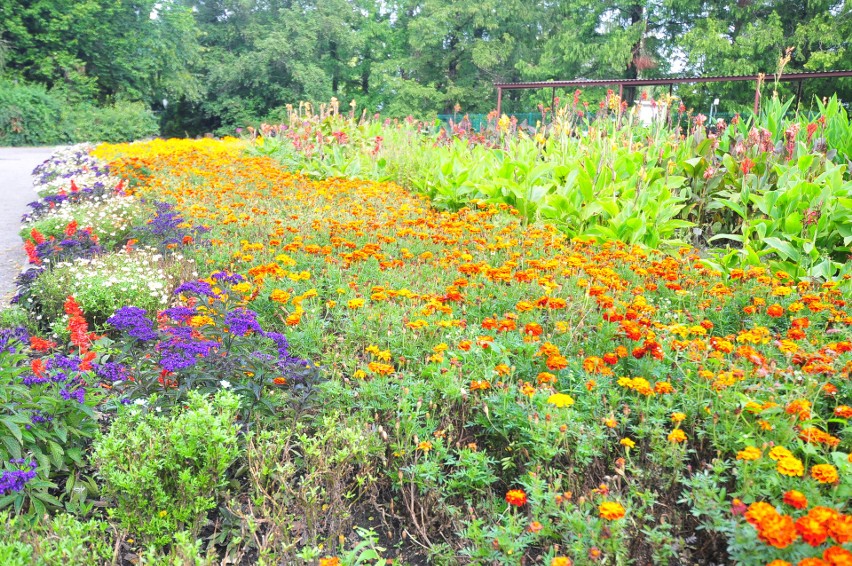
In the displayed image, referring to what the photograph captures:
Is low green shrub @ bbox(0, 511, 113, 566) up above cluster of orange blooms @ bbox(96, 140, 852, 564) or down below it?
below

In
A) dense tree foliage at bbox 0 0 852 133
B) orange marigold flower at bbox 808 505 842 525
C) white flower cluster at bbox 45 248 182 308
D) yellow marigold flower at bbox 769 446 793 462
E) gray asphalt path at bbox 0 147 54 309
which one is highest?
dense tree foliage at bbox 0 0 852 133

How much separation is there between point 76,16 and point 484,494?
102ft

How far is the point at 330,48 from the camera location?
31.8m

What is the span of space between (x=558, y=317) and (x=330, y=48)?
3122cm

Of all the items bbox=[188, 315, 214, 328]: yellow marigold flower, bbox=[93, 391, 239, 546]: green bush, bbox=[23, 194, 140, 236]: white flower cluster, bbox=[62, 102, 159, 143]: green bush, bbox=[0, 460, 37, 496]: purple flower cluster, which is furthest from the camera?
bbox=[62, 102, 159, 143]: green bush

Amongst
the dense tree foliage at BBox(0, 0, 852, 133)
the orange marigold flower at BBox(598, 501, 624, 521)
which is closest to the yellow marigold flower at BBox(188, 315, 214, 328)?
the orange marigold flower at BBox(598, 501, 624, 521)

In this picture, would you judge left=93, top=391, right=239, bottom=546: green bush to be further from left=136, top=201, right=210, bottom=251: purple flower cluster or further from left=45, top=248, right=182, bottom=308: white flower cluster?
left=136, top=201, right=210, bottom=251: purple flower cluster

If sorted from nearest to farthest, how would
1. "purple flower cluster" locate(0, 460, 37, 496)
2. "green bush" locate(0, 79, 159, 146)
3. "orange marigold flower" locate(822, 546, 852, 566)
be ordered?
"orange marigold flower" locate(822, 546, 852, 566) → "purple flower cluster" locate(0, 460, 37, 496) → "green bush" locate(0, 79, 159, 146)

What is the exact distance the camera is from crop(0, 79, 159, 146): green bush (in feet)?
72.2

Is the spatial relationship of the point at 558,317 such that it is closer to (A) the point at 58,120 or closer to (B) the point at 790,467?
(B) the point at 790,467

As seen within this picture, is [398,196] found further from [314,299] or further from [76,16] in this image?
[76,16]

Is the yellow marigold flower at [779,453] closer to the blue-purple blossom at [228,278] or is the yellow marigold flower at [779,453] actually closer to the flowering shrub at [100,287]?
the blue-purple blossom at [228,278]

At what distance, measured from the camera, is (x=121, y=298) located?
3822mm

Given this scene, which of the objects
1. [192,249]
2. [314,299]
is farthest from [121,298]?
[314,299]
